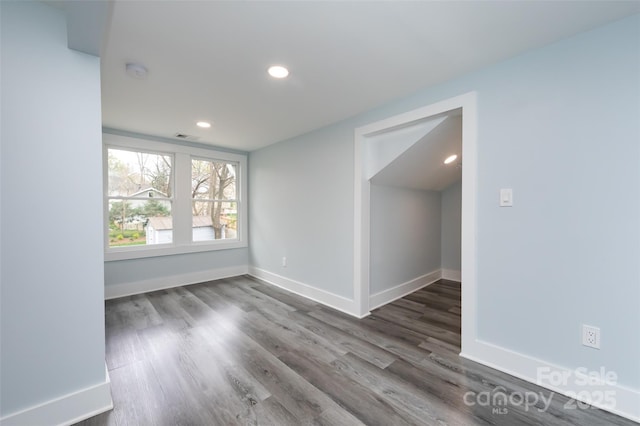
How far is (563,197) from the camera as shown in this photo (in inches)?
67.0

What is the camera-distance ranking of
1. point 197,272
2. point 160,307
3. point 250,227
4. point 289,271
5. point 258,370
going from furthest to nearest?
point 250,227 → point 197,272 → point 289,271 → point 160,307 → point 258,370

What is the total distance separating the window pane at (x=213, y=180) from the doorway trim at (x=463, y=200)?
274cm

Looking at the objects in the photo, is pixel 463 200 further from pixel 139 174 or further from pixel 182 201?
pixel 139 174

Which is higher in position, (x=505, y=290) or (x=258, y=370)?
(x=505, y=290)

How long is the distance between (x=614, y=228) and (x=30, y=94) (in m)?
3.35

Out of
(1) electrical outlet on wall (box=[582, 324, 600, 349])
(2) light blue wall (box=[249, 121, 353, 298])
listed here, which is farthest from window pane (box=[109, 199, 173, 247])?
(1) electrical outlet on wall (box=[582, 324, 600, 349])

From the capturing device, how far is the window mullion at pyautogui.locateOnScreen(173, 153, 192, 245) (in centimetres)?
407

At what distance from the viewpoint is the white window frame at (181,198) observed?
3.54m

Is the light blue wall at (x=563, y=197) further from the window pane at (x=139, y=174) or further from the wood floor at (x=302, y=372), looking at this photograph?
the window pane at (x=139, y=174)

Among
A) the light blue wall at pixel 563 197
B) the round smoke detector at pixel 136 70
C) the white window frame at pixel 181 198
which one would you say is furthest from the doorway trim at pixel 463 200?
the white window frame at pixel 181 198

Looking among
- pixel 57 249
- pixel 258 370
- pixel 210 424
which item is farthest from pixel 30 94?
pixel 258 370

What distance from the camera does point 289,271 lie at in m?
3.92

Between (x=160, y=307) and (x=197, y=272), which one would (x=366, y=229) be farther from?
(x=197, y=272)

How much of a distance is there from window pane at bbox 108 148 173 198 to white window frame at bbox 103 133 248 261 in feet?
0.25
